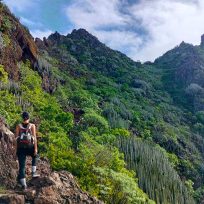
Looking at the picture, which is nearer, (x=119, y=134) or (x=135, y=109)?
(x=119, y=134)

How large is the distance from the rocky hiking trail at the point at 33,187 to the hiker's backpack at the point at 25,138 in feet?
4.01

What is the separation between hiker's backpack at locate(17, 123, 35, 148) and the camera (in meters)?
13.3

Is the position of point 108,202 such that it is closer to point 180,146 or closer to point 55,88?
point 55,88

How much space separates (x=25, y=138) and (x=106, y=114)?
33226 millimetres

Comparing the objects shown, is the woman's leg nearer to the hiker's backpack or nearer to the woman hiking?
the woman hiking

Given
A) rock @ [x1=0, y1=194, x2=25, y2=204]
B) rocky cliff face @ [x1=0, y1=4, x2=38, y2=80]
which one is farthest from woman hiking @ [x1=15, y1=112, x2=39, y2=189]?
rocky cliff face @ [x1=0, y1=4, x2=38, y2=80]

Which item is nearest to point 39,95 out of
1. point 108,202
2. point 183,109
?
point 108,202

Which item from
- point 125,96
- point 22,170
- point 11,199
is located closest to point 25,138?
point 22,170

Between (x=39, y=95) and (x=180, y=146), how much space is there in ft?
58.6

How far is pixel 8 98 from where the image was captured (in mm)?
30828

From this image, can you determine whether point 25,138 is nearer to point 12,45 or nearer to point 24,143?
point 24,143

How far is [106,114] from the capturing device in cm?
4647

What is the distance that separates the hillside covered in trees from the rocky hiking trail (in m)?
0.75

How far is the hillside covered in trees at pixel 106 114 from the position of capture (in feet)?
85.5
